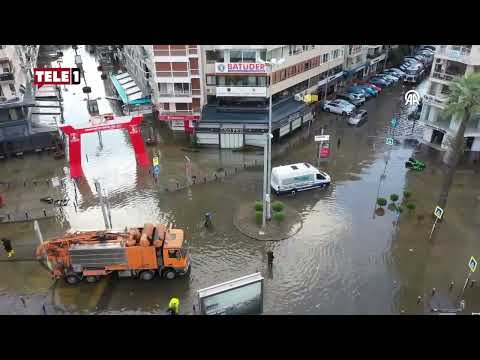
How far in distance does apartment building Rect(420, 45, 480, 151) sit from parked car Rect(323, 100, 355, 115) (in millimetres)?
11039

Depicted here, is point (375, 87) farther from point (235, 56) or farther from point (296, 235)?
point (296, 235)

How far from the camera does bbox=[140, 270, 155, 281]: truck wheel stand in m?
24.1

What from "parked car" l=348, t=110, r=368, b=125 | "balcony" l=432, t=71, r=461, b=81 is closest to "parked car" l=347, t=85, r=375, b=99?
"parked car" l=348, t=110, r=368, b=125

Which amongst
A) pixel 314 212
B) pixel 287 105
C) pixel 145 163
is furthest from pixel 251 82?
pixel 314 212

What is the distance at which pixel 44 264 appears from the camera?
1015 inches

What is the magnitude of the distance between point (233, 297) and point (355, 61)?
50290 mm

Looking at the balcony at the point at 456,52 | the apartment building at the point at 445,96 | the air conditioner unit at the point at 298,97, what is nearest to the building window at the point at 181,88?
the air conditioner unit at the point at 298,97

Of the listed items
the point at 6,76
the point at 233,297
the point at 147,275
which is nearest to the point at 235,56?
the point at 6,76

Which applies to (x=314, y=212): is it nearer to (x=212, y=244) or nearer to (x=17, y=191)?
(x=212, y=244)

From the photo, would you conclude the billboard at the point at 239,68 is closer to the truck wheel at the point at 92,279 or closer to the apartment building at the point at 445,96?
the apartment building at the point at 445,96

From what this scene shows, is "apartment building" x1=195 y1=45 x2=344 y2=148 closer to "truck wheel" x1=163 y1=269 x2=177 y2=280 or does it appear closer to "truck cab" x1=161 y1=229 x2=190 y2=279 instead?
"truck cab" x1=161 y1=229 x2=190 y2=279

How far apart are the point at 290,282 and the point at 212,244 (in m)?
6.27

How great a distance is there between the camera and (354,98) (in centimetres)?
5338

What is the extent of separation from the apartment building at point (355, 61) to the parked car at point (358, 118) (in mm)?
11695
